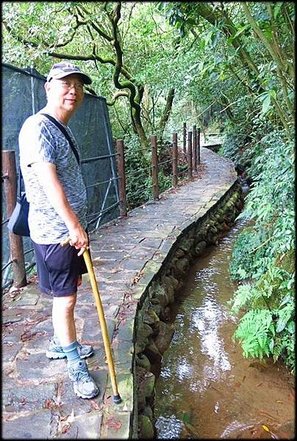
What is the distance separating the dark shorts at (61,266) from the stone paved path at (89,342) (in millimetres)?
503

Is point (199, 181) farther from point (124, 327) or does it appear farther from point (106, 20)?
point (124, 327)

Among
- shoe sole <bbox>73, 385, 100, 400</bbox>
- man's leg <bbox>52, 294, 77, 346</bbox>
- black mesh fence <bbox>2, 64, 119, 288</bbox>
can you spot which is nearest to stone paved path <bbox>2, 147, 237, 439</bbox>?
shoe sole <bbox>73, 385, 100, 400</bbox>

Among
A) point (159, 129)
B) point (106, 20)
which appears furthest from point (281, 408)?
point (159, 129)

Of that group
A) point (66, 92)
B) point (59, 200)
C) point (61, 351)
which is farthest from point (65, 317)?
point (66, 92)

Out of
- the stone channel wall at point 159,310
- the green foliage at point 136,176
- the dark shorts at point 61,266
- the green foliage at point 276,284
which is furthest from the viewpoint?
the green foliage at point 136,176

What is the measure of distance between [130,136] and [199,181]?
2472mm

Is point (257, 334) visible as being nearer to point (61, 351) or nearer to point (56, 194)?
point (61, 351)

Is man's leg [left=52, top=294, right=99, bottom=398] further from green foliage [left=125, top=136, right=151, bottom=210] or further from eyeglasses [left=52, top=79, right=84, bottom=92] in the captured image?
green foliage [left=125, top=136, right=151, bottom=210]

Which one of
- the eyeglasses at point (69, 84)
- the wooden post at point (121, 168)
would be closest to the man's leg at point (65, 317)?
the eyeglasses at point (69, 84)

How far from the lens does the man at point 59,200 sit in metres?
1.86

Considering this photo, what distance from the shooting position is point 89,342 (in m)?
2.57

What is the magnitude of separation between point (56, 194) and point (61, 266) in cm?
35

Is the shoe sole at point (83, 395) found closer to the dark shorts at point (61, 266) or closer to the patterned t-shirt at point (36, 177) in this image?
the dark shorts at point (61, 266)

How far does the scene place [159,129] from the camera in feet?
37.1
